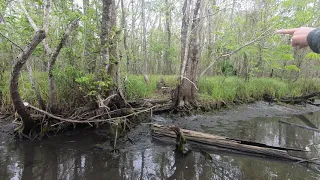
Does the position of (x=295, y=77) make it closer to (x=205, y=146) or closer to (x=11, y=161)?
(x=205, y=146)

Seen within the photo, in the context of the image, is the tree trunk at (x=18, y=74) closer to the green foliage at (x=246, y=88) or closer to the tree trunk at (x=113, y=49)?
the tree trunk at (x=113, y=49)

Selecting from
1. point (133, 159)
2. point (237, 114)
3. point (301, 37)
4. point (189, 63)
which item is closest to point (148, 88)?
point (189, 63)

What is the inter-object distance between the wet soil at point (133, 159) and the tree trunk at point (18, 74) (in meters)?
0.51

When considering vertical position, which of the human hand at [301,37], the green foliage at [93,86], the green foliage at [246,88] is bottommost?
the green foliage at [246,88]

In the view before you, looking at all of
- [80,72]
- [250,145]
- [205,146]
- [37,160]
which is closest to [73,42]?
[80,72]

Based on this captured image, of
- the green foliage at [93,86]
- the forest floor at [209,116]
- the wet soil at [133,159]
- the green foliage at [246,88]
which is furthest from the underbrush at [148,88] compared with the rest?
the wet soil at [133,159]

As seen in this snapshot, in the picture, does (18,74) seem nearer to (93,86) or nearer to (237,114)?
(93,86)

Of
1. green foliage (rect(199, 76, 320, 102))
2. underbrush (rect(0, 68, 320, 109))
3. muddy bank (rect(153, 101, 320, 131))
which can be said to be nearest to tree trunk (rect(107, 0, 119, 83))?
underbrush (rect(0, 68, 320, 109))

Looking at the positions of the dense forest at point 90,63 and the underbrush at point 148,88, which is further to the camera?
the underbrush at point 148,88

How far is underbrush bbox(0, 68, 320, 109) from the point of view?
5.27 m

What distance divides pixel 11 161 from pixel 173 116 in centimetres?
465

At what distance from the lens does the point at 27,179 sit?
3.19 metres

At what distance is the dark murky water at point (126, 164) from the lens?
3492 mm

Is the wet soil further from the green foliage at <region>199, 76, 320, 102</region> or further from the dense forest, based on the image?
the green foliage at <region>199, 76, 320, 102</region>
